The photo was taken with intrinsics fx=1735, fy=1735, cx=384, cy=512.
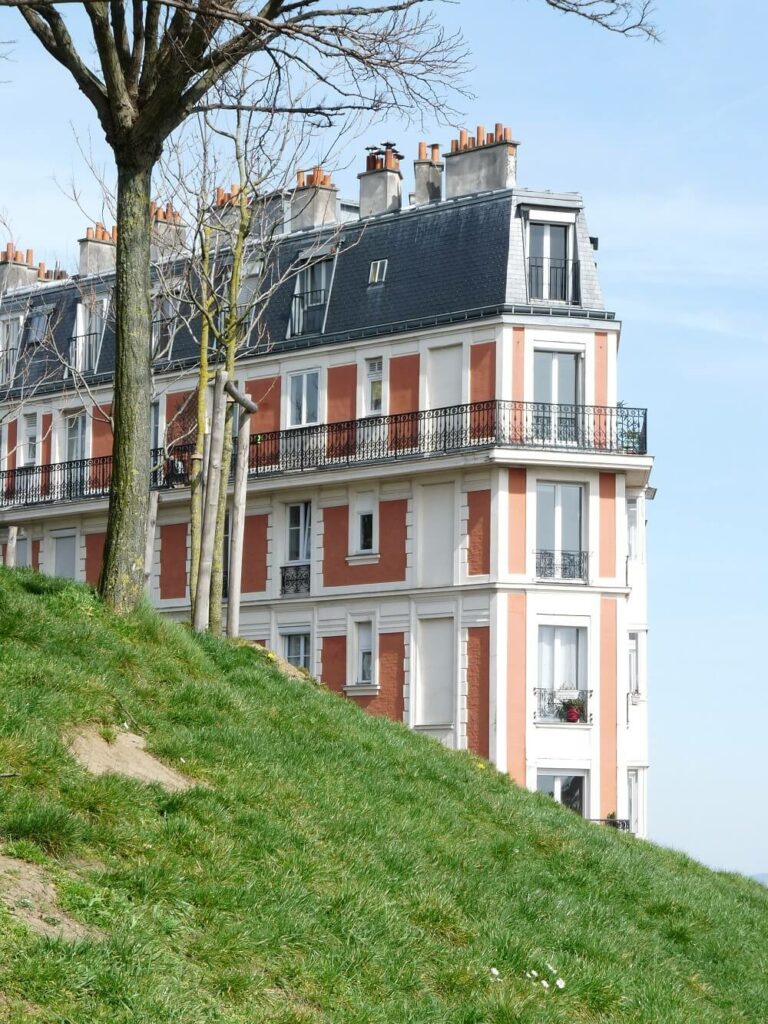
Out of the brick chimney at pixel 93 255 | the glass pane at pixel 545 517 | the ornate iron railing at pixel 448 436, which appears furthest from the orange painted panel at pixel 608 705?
the brick chimney at pixel 93 255

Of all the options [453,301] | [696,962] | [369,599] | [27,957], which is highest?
[453,301]

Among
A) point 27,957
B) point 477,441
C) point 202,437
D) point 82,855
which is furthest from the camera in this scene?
point 477,441

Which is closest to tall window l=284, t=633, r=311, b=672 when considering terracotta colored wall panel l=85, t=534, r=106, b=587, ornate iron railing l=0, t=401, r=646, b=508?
ornate iron railing l=0, t=401, r=646, b=508

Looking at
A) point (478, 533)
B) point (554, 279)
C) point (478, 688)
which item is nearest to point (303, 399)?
point (478, 533)

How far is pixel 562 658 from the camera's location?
42.5 metres

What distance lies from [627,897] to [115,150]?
829cm

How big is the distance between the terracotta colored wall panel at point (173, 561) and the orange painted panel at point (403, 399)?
784 cm

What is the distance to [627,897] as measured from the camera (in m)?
14.7

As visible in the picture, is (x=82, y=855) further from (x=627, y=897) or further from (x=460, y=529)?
(x=460, y=529)

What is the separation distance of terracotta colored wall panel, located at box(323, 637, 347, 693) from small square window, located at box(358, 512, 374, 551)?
2.49 m

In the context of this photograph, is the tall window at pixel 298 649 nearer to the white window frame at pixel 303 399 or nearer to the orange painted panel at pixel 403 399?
the white window frame at pixel 303 399

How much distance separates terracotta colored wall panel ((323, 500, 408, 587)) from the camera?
44.3 meters

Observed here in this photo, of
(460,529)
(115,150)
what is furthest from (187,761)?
(460,529)

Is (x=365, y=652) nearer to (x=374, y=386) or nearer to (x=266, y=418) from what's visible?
(x=374, y=386)
